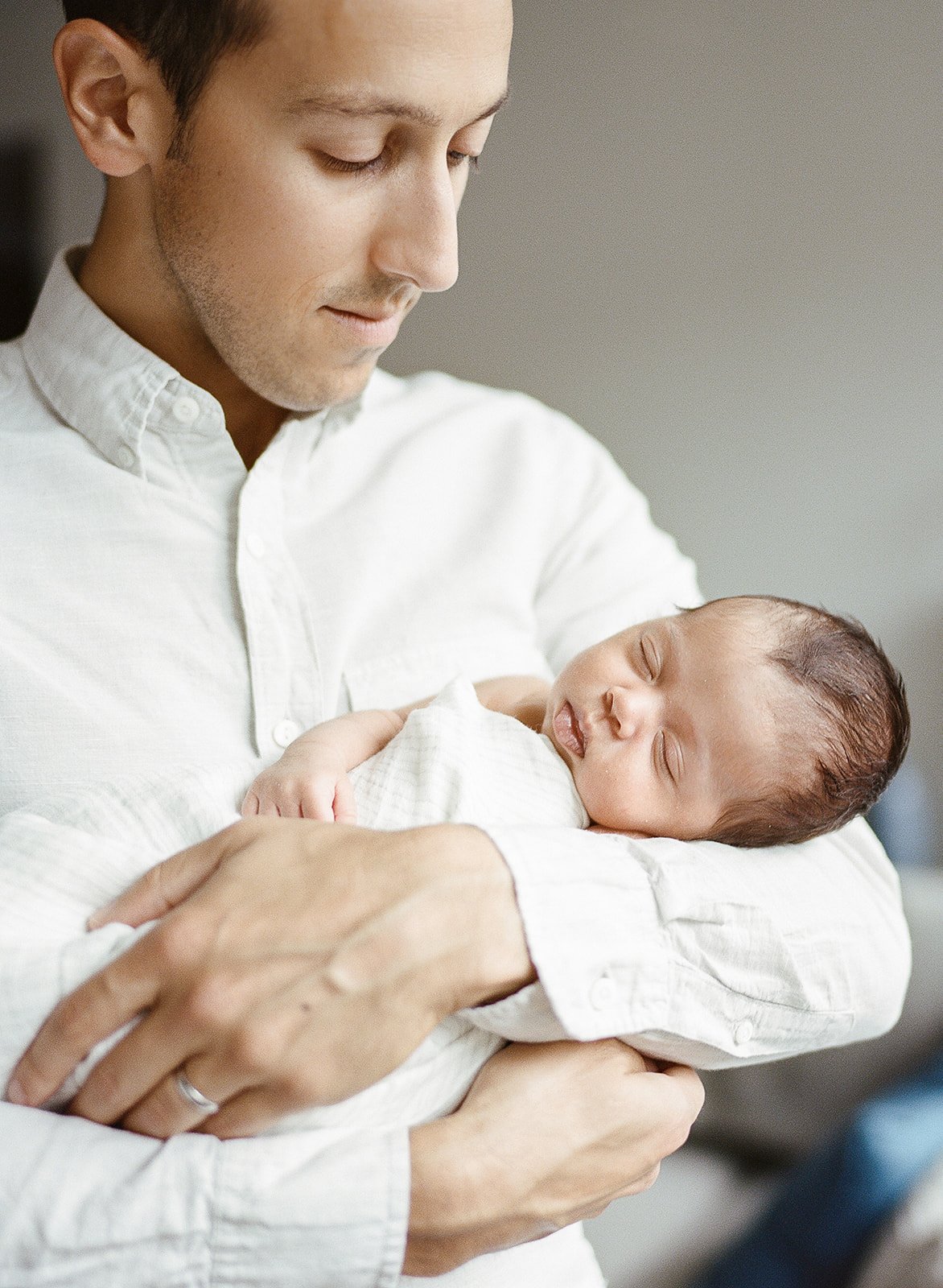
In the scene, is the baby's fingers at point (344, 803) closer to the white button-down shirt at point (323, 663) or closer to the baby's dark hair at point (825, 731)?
the white button-down shirt at point (323, 663)

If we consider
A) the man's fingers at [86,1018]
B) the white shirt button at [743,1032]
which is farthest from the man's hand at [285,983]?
the white shirt button at [743,1032]

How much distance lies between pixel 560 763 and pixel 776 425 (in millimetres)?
1078

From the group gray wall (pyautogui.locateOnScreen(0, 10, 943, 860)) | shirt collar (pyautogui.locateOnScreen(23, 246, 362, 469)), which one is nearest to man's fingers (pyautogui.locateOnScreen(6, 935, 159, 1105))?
shirt collar (pyautogui.locateOnScreen(23, 246, 362, 469))

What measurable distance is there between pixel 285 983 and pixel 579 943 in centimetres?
23

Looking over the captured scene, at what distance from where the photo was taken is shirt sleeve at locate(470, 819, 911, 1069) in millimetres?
844

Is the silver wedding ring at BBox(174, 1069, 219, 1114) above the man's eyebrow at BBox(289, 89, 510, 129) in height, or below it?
below

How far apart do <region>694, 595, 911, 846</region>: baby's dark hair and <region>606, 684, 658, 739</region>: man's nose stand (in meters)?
0.12

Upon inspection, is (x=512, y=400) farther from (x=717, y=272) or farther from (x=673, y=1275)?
(x=673, y=1275)

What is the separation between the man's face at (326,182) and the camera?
3.33ft

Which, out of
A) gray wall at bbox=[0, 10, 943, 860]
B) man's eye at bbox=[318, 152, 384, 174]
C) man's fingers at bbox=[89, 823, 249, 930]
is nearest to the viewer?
man's fingers at bbox=[89, 823, 249, 930]

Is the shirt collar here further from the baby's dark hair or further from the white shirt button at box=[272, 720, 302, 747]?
the baby's dark hair

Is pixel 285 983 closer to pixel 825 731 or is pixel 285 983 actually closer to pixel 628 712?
pixel 628 712

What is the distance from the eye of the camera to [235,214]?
1119 millimetres

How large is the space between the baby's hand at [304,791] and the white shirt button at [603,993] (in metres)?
0.26
